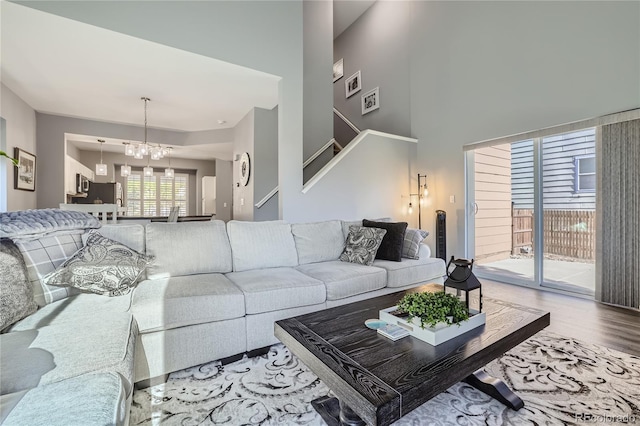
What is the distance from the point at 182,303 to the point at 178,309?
1.6 inches

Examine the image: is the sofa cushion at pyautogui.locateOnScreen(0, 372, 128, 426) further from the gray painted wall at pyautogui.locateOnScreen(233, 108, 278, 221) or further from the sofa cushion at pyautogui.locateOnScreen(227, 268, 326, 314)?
the gray painted wall at pyautogui.locateOnScreen(233, 108, 278, 221)

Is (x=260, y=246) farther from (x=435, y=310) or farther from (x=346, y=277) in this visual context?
(x=435, y=310)

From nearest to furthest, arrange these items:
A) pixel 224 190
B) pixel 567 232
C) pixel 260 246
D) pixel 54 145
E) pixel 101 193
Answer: pixel 260 246 < pixel 567 232 < pixel 54 145 < pixel 101 193 < pixel 224 190

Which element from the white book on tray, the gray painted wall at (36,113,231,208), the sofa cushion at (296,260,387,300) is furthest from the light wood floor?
the gray painted wall at (36,113,231,208)

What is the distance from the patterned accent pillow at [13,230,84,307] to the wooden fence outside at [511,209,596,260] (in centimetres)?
488

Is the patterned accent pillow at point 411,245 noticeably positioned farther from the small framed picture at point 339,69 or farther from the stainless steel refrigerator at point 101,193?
the stainless steel refrigerator at point 101,193

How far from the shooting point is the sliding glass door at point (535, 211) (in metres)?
3.50

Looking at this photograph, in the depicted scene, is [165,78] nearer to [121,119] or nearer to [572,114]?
[121,119]

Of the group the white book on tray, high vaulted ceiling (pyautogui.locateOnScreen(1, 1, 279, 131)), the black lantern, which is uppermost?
high vaulted ceiling (pyautogui.locateOnScreen(1, 1, 279, 131))

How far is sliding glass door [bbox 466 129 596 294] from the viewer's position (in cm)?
350

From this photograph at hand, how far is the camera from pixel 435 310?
1.47 metres

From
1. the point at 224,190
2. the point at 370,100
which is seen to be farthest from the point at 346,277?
the point at 224,190

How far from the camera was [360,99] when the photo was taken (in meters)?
6.79

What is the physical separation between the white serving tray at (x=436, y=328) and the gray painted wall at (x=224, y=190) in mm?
7228
